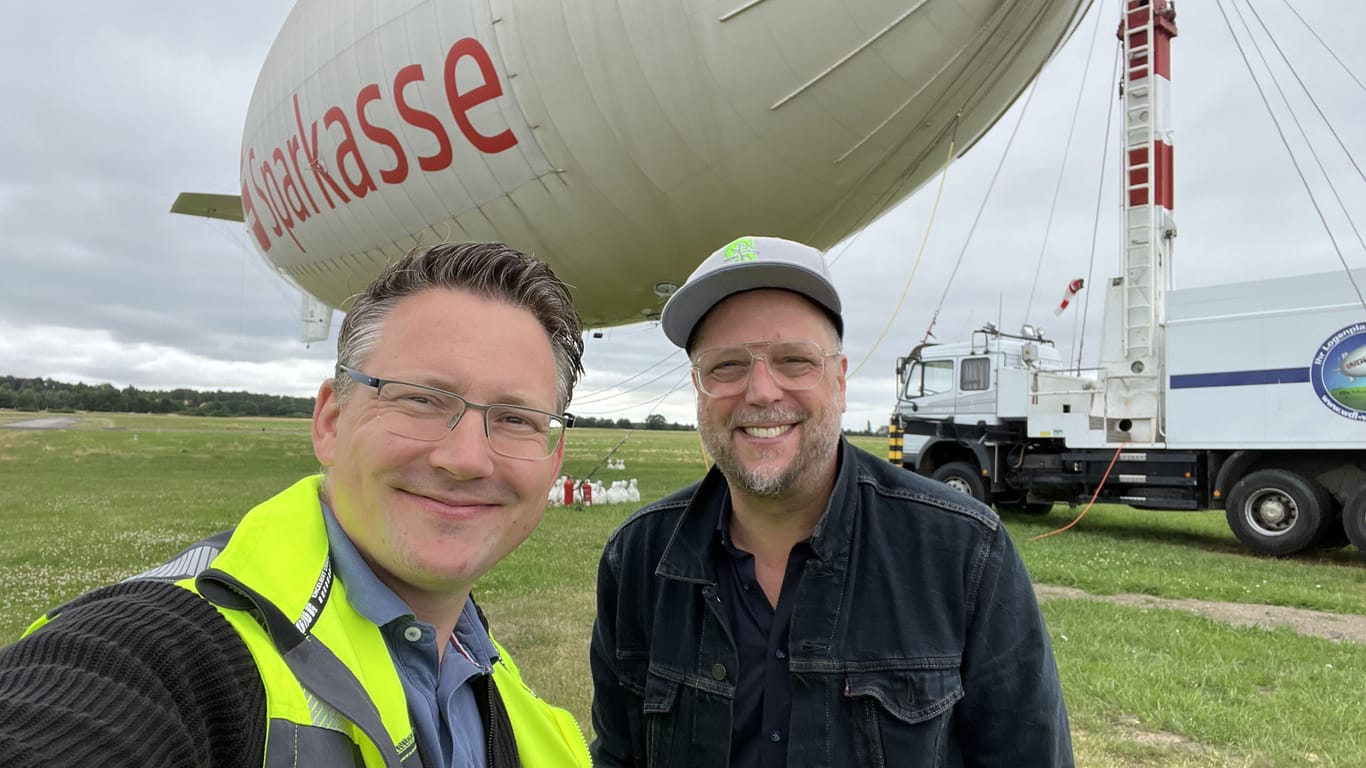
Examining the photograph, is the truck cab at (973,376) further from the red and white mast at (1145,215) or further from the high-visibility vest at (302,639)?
the high-visibility vest at (302,639)

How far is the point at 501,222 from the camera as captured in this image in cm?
810

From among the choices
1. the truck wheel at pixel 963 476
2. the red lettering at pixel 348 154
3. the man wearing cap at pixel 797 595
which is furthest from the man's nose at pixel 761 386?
the truck wheel at pixel 963 476

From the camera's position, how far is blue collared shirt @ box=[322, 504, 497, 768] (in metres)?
1.06

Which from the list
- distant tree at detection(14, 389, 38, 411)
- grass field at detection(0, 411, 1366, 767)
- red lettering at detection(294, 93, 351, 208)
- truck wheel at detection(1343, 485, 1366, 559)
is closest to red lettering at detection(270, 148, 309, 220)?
red lettering at detection(294, 93, 351, 208)

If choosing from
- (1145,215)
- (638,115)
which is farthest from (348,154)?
(1145,215)

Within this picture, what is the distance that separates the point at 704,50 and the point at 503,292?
216 inches

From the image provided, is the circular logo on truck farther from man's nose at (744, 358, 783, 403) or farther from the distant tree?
the distant tree

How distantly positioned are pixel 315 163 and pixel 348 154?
36.9 inches

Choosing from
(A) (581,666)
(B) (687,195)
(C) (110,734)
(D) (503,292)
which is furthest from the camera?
(B) (687,195)

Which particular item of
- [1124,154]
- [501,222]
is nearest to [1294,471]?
[1124,154]

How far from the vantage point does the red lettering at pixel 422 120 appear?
24.7ft

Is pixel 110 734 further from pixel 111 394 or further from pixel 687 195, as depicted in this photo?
pixel 111 394

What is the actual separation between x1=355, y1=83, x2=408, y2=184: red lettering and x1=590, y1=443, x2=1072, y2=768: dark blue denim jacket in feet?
24.6

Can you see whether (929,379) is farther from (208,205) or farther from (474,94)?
(208,205)
